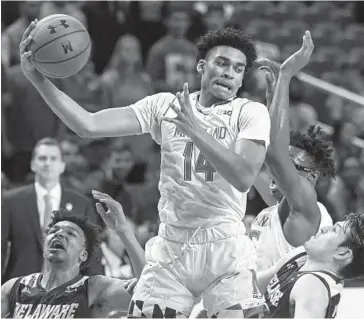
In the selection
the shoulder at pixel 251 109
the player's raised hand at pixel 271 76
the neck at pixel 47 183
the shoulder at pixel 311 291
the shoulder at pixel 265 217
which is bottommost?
the shoulder at pixel 311 291

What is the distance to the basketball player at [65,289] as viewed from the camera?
453 cm

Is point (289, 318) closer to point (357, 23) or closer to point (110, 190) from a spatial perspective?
point (110, 190)

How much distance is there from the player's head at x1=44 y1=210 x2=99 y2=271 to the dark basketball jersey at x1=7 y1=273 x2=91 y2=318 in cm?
11

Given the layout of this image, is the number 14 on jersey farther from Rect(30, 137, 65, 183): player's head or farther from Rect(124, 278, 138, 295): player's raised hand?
Rect(30, 137, 65, 183): player's head

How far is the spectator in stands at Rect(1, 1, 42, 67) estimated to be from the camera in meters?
8.07

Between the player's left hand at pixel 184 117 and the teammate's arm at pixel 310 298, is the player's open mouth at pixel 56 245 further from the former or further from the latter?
the player's left hand at pixel 184 117

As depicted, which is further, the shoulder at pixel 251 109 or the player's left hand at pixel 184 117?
the shoulder at pixel 251 109

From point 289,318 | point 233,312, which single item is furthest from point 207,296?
point 289,318

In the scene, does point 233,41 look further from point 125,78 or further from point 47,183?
point 125,78

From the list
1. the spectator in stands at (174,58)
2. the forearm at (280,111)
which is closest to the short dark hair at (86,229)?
the forearm at (280,111)

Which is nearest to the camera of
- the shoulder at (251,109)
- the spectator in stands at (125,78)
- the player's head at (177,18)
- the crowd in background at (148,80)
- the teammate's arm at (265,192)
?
the shoulder at (251,109)

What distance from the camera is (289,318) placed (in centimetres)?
400

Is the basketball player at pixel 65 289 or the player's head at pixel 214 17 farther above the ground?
the player's head at pixel 214 17

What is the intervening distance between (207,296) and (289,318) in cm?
61
